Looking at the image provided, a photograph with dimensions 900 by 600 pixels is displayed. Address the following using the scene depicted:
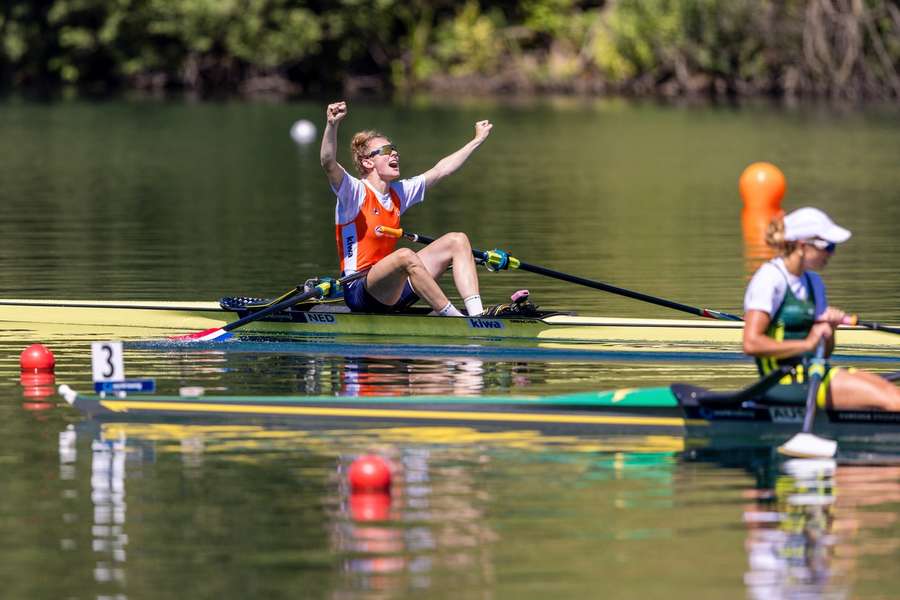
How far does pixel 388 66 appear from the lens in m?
64.8

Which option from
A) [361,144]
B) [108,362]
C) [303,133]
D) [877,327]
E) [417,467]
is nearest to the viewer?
[417,467]

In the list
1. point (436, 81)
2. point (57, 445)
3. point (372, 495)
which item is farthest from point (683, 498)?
point (436, 81)

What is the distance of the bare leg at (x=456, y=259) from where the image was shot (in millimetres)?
13406

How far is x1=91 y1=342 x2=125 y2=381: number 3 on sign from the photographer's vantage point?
406 inches

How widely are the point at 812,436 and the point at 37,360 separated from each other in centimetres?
543

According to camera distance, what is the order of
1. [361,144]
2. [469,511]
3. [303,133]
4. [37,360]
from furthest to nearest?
[303,133]
[361,144]
[37,360]
[469,511]

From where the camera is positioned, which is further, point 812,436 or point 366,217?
point 366,217

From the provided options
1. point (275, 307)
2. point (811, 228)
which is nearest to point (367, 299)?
point (275, 307)

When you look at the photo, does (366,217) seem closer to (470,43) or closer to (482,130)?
(482,130)

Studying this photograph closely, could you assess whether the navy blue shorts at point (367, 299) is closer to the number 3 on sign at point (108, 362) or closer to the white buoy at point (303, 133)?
the number 3 on sign at point (108, 362)

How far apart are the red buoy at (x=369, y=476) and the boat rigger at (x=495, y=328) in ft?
15.1

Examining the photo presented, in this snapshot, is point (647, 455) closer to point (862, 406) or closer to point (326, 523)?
point (862, 406)

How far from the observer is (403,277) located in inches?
529

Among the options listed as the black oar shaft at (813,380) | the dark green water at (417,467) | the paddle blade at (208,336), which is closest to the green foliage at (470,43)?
the dark green water at (417,467)
